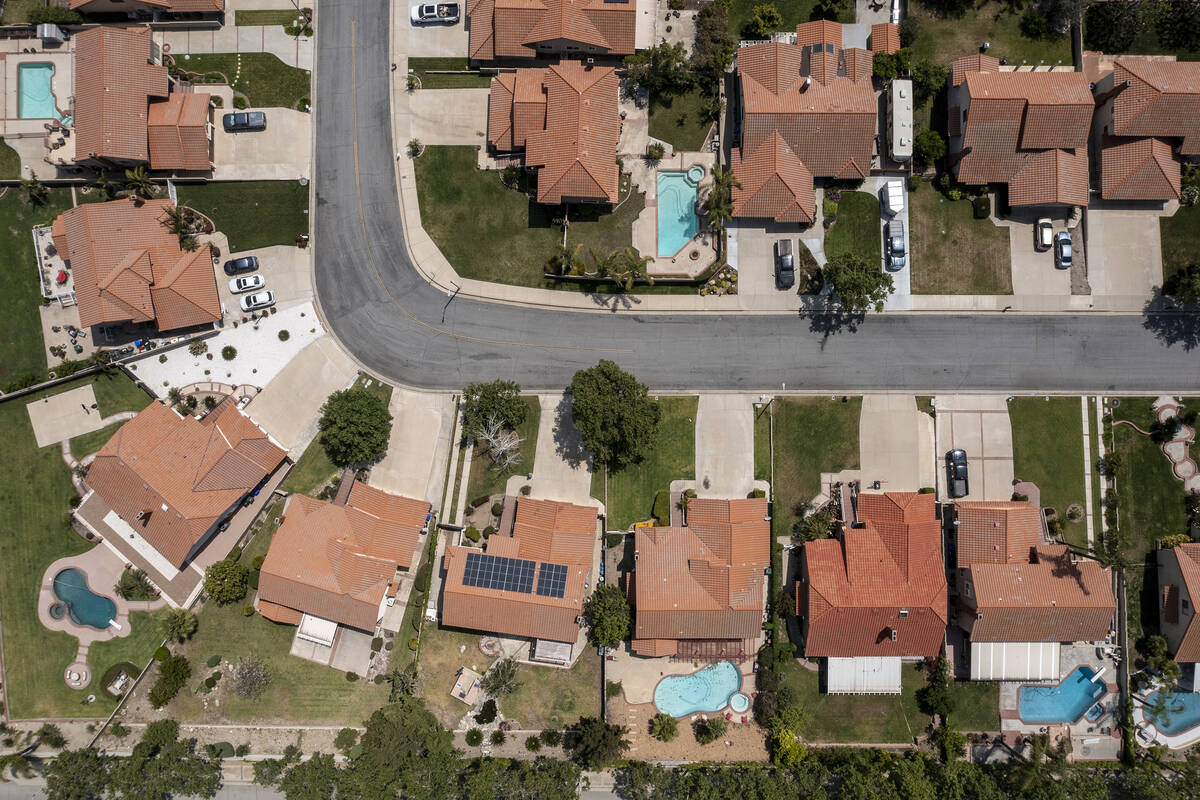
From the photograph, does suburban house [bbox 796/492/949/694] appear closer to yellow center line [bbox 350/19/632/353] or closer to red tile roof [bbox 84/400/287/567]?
yellow center line [bbox 350/19/632/353]

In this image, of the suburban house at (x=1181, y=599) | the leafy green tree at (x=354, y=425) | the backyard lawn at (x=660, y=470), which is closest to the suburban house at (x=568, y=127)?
the backyard lawn at (x=660, y=470)

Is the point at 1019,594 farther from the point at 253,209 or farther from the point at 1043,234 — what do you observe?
the point at 253,209

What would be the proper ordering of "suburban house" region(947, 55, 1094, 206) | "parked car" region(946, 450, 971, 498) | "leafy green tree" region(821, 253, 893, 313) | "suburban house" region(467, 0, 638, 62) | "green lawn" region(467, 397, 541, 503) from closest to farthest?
"leafy green tree" region(821, 253, 893, 313) → "suburban house" region(947, 55, 1094, 206) → "suburban house" region(467, 0, 638, 62) → "parked car" region(946, 450, 971, 498) → "green lawn" region(467, 397, 541, 503)

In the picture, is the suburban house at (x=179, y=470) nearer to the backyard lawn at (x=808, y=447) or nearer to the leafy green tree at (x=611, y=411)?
the leafy green tree at (x=611, y=411)

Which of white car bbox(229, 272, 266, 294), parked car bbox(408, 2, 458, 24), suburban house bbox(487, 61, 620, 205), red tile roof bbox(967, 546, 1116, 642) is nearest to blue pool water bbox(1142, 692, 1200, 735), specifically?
red tile roof bbox(967, 546, 1116, 642)

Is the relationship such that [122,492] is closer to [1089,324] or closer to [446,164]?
[446,164]
